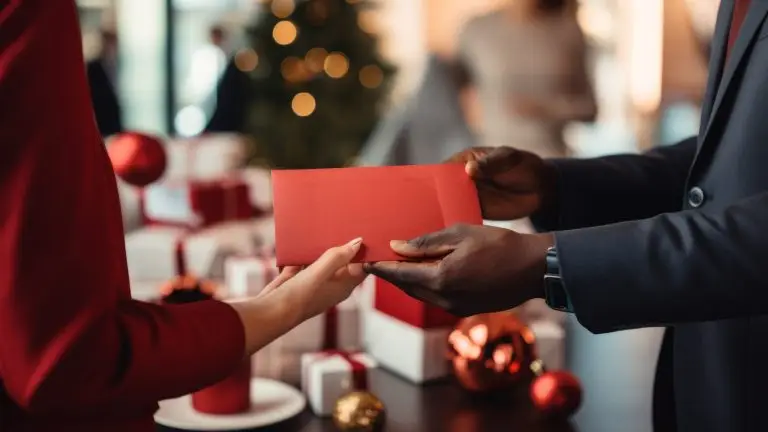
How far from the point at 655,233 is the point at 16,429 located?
2.00 ft

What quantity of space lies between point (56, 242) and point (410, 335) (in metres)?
0.74

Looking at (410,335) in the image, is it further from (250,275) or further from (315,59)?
(315,59)

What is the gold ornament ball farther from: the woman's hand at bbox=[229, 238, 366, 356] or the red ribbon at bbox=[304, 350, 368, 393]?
the woman's hand at bbox=[229, 238, 366, 356]

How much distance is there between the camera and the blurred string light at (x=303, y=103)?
5.15m

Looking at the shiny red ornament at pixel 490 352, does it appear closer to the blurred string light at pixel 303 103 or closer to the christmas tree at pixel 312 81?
the christmas tree at pixel 312 81

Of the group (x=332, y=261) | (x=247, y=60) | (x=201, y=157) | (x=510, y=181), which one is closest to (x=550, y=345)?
(x=510, y=181)

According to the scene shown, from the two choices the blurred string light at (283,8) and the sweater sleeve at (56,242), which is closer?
the sweater sleeve at (56,242)

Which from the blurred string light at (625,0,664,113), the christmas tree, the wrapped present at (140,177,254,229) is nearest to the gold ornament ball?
the wrapped present at (140,177,254,229)

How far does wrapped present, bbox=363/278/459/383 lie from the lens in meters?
1.27

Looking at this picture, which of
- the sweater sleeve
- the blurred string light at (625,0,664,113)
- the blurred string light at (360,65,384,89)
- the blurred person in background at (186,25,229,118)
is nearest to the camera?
the sweater sleeve

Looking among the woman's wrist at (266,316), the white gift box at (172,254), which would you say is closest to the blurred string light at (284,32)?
the white gift box at (172,254)

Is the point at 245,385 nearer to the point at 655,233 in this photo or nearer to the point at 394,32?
the point at 655,233

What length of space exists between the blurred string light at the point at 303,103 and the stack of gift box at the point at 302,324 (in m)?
2.84

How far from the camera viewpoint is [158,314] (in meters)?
0.69
